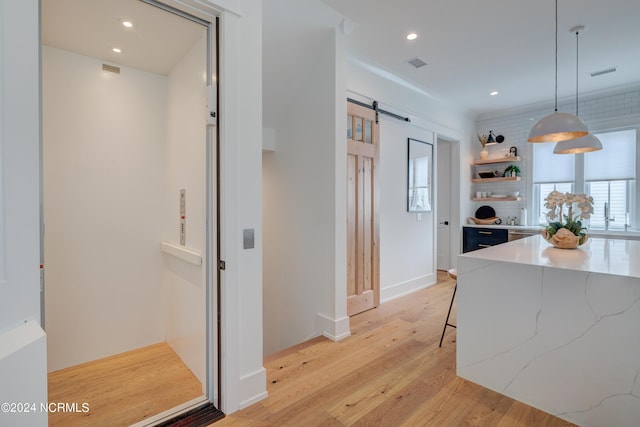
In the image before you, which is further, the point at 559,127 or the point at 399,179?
the point at 399,179

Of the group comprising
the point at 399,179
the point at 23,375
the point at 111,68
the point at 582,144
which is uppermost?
the point at 111,68

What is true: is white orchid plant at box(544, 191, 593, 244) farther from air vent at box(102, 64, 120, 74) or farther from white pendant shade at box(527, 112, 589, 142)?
air vent at box(102, 64, 120, 74)

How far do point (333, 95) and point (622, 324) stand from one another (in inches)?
103

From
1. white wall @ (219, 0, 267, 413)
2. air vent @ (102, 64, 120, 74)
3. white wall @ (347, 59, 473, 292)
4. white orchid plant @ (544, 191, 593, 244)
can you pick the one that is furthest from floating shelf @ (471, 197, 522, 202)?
air vent @ (102, 64, 120, 74)

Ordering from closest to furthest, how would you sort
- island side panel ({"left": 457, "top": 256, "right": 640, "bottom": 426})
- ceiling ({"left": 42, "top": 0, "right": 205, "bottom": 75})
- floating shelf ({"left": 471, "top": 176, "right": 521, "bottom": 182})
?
island side panel ({"left": 457, "top": 256, "right": 640, "bottom": 426})
ceiling ({"left": 42, "top": 0, "right": 205, "bottom": 75})
floating shelf ({"left": 471, "top": 176, "right": 521, "bottom": 182})

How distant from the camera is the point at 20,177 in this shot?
42.6 inches

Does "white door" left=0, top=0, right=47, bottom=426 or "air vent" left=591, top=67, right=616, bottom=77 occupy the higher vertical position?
"air vent" left=591, top=67, right=616, bottom=77

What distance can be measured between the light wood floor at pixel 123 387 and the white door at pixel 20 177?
3.66 feet

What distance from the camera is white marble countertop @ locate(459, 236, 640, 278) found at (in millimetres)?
1812

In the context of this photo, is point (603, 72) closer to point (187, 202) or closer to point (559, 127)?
point (559, 127)

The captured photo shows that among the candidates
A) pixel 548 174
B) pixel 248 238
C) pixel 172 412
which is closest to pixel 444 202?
pixel 548 174

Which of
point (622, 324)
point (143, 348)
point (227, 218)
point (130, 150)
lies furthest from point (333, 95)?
point (143, 348)

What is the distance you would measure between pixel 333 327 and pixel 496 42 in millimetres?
3471

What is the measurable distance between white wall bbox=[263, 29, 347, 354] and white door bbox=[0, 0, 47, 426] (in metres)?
2.11
